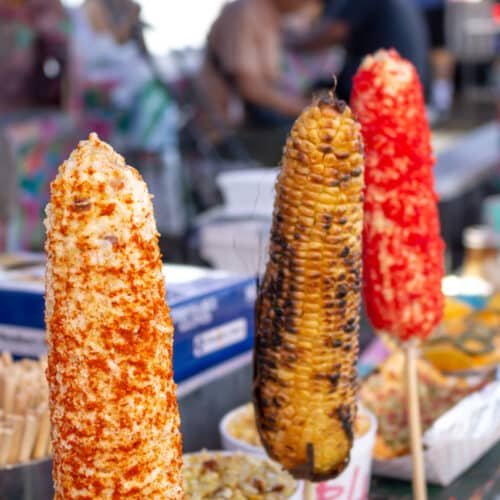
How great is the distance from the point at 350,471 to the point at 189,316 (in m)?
0.46

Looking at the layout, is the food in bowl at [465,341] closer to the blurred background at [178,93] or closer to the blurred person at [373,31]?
the blurred background at [178,93]

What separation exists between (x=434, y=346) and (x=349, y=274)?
4.27 ft

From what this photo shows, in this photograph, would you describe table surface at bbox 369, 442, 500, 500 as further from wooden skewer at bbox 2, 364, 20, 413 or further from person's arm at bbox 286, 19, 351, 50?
person's arm at bbox 286, 19, 351, 50

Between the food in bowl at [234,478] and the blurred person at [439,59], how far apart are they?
7774mm

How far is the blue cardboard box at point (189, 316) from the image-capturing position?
1743 millimetres

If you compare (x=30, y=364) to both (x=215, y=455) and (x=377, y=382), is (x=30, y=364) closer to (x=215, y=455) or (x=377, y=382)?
(x=215, y=455)

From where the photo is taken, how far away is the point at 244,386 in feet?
6.13

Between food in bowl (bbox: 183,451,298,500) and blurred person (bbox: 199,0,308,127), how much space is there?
12.3ft

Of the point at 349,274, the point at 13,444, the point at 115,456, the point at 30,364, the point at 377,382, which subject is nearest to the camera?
the point at 115,456

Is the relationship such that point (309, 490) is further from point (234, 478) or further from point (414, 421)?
point (414, 421)

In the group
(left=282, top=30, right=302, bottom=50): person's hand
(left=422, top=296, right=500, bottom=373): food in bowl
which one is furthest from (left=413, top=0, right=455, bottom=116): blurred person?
(left=422, top=296, right=500, bottom=373): food in bowl

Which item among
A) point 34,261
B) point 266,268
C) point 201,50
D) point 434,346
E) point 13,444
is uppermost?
point 201,50

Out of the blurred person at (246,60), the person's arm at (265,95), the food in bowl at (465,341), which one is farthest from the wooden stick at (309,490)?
the person's arm at (265,95)

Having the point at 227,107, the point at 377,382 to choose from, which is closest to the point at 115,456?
the point at 377,382
